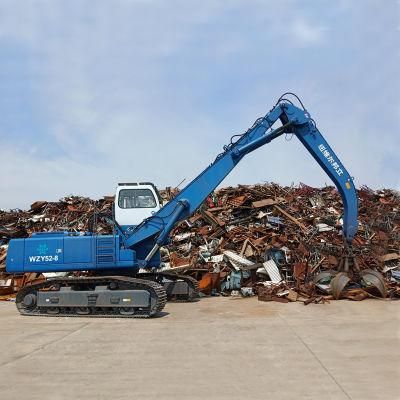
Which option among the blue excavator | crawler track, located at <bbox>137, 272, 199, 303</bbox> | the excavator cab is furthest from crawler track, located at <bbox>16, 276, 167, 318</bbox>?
crawler track, located at <bbox>137, 272, 199, 303</bbox>

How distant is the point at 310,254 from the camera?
51.6 feet

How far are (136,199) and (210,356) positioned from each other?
6.59m

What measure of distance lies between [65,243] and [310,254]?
25.1ft

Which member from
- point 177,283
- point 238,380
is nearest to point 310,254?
point 177,283

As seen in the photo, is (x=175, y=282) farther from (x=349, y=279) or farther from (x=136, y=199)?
(x=349, y=279)

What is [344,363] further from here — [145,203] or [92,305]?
[145,203]

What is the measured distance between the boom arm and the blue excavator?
0.08 feet

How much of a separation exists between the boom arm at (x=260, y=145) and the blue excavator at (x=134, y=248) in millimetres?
26

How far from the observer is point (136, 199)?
1338 cm

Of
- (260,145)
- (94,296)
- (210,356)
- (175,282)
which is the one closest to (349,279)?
(260,145)

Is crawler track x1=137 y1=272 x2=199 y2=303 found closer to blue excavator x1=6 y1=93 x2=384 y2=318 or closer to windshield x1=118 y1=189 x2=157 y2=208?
blue excavator x1=6 y1=93 x2=384 y2=318

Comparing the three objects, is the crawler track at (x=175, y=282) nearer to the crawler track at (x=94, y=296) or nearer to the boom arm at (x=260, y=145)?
the boom arm at (x=260, y=145)

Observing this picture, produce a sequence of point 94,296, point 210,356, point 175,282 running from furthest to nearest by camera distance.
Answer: point 175,282
point 94,296
point 210,356

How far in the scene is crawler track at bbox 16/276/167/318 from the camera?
37.6 feet
